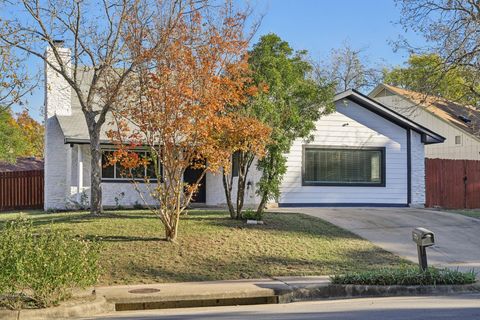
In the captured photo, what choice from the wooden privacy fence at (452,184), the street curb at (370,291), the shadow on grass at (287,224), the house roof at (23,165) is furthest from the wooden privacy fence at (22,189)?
the street curb at (370,291)

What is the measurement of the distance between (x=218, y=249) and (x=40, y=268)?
17.0 ft

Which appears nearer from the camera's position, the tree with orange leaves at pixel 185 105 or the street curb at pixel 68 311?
the street curb at pixel 68 311

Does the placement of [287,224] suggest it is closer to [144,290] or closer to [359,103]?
[144,290]

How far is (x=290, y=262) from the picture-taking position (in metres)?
13.3

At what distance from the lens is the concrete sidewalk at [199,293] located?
33.8 ft

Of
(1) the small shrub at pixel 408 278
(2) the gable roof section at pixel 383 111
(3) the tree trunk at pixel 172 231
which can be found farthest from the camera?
(2) the gable roof section at pixel 383 111

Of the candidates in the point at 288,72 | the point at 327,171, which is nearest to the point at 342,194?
the point at 327,171

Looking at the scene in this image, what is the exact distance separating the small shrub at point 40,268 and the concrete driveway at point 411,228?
811 cm

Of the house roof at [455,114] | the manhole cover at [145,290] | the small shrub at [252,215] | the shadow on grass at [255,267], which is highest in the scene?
the house roof at [455,114]

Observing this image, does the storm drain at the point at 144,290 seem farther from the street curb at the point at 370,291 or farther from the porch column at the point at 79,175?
the porch column at the point at 79,175

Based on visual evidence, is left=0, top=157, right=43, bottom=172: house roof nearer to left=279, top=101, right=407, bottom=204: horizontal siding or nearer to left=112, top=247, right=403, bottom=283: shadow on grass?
left=279, top=101, right=407, bottom=204: horizontal siding

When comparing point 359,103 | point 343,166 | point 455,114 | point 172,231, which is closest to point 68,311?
point 172,231

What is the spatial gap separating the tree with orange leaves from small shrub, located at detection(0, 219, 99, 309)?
12.3ft

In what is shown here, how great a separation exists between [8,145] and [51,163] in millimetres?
15613
